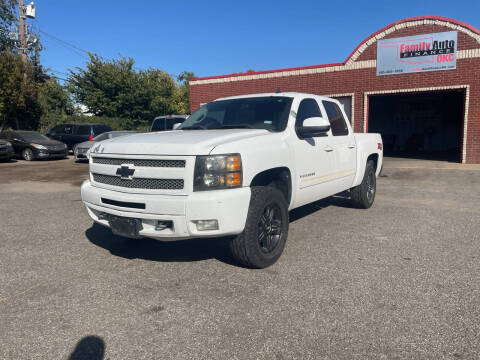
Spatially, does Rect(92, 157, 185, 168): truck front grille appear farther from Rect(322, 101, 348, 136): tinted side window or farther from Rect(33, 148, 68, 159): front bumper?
Rect(33, 148, 68, 159): front bumper

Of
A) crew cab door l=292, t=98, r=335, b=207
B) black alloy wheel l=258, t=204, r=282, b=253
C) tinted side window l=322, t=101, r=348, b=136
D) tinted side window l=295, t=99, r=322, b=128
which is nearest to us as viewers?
black alloy wheel l=258, t=204, r=282, b=253

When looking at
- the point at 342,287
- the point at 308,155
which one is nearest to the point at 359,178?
the point at 308,155

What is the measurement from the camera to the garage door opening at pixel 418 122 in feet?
74.4

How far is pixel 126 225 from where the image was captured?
148 inches

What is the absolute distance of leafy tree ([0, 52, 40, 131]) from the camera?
2394cm

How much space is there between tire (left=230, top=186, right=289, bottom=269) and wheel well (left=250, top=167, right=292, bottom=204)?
0.15 m

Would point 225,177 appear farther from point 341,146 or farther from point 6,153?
point 6,153

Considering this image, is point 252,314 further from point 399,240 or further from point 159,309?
point 399,240

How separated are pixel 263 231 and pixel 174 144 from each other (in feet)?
4.24

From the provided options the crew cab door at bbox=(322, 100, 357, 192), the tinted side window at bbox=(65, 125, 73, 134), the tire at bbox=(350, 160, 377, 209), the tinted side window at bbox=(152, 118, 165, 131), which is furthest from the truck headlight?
the tinted side window at bbox=(65, 125, 73, 134)

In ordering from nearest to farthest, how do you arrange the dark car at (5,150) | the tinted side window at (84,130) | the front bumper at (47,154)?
1. the dark car at (5,150)
2. the front bumper at (47,154)
3. the tinted side window at (84,130)

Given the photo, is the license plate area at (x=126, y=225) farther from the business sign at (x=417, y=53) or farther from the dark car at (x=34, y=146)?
the dark car at (x=34, y=146)

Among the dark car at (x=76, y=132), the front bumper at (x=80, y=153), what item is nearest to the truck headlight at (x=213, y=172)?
the front bumper at (x=80, y=153)

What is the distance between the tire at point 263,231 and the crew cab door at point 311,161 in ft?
1.63
